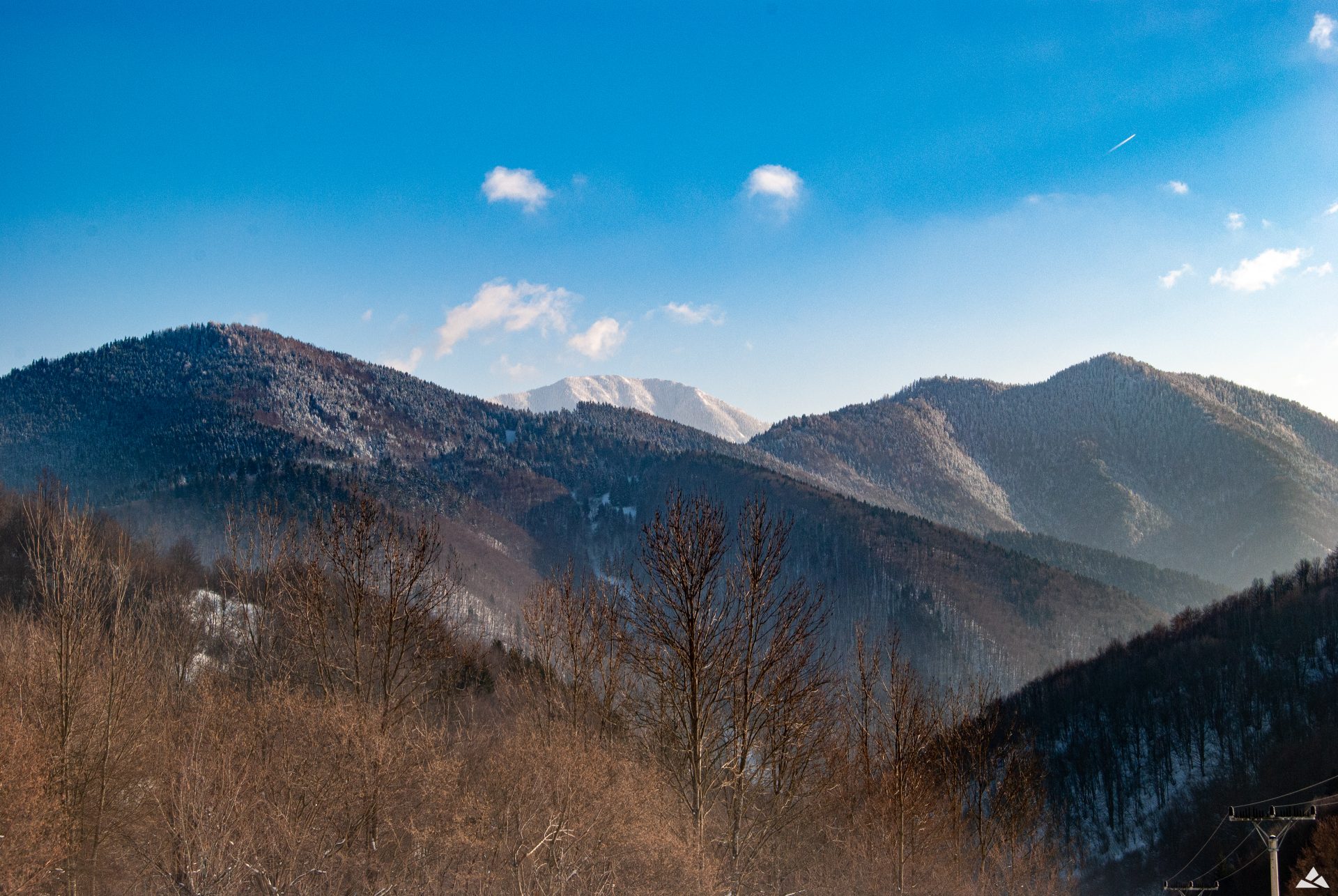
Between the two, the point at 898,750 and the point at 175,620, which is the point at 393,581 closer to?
the point at 898,750

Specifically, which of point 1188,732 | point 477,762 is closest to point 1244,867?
point 1188,732

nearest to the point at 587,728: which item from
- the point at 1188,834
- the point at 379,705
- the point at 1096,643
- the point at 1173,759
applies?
the point at 379,705

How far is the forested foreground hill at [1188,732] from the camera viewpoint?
78.1 meters

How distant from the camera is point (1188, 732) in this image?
9369 centimetres

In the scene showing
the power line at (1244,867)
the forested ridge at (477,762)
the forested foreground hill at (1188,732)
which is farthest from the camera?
the forested foreground hill at (1188,732)

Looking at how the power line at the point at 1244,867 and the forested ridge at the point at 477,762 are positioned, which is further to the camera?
the power line at the point at 1244,867

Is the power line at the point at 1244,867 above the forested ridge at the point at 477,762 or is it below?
below

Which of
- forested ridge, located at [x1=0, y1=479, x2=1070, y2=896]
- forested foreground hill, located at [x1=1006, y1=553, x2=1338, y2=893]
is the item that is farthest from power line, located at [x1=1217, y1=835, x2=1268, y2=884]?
forested ridge, located at [x1=0, y1=479, x2=1070, y2=896]

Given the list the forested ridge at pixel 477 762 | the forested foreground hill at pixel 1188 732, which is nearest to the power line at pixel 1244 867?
the forested foreground hill at pixel 1188 732

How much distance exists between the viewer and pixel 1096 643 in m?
175

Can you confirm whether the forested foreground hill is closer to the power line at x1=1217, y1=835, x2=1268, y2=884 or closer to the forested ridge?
the power line at x1=1217, y1=835, x2=1268, y2=884

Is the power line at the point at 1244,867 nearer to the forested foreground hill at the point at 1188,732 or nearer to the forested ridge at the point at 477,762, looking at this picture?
the forested foreground hill at the point at 1188,732

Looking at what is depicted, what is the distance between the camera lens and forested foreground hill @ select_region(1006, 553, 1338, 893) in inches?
3076

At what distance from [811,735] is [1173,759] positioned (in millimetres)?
95223
